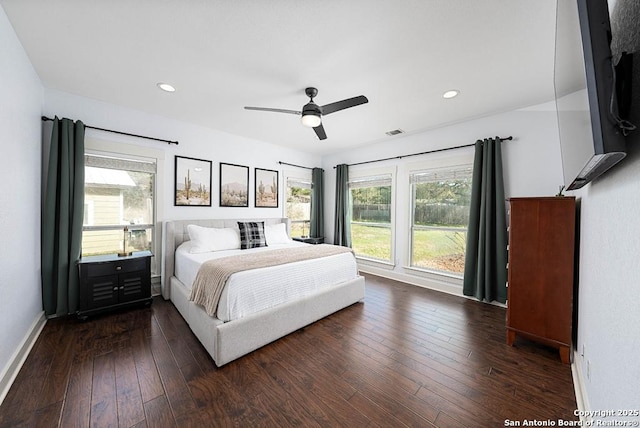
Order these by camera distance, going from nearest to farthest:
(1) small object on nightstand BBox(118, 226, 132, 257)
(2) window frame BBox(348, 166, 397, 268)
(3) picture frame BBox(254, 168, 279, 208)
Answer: (1) small object on nightstand BBox(118, 226, 132, 257), (2) window frame BBox(348, 166, 397, 268), (3) picture frame BBox(254, 168, 279, 208)

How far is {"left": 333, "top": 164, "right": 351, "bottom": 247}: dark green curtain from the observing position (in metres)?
5.09

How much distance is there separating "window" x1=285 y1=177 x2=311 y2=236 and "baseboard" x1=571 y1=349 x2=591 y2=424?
4331 mm

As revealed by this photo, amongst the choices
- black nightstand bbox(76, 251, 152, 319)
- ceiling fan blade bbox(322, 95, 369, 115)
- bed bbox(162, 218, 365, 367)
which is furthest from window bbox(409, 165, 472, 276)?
black nightstand bbox(76, 251, 152, 319)

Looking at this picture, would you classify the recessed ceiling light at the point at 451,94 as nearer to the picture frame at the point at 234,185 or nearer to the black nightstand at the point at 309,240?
the picture frame at the point at 234,185

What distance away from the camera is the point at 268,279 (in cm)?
229

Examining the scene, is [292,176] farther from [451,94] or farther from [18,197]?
[18,197]

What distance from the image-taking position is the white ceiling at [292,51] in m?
1.63

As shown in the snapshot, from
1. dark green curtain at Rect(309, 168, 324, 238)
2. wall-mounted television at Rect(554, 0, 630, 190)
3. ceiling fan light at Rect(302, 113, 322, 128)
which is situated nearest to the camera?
wall-mounted television at Rect(554, 0, 630, 190)

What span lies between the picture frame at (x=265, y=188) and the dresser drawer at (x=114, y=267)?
2034 mm

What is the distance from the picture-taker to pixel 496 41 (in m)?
1.88

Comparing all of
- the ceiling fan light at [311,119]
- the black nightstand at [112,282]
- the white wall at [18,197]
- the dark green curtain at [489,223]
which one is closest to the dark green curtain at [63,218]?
the white wall at [18,197]

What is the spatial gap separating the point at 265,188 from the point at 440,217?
320 cm

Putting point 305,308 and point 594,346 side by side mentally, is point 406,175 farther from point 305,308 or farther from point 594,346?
point 594,346

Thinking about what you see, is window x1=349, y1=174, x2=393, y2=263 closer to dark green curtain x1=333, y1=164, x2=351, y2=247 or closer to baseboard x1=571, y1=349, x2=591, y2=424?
dark green curtain x1=333, y1=164, x2=351, y2=247
